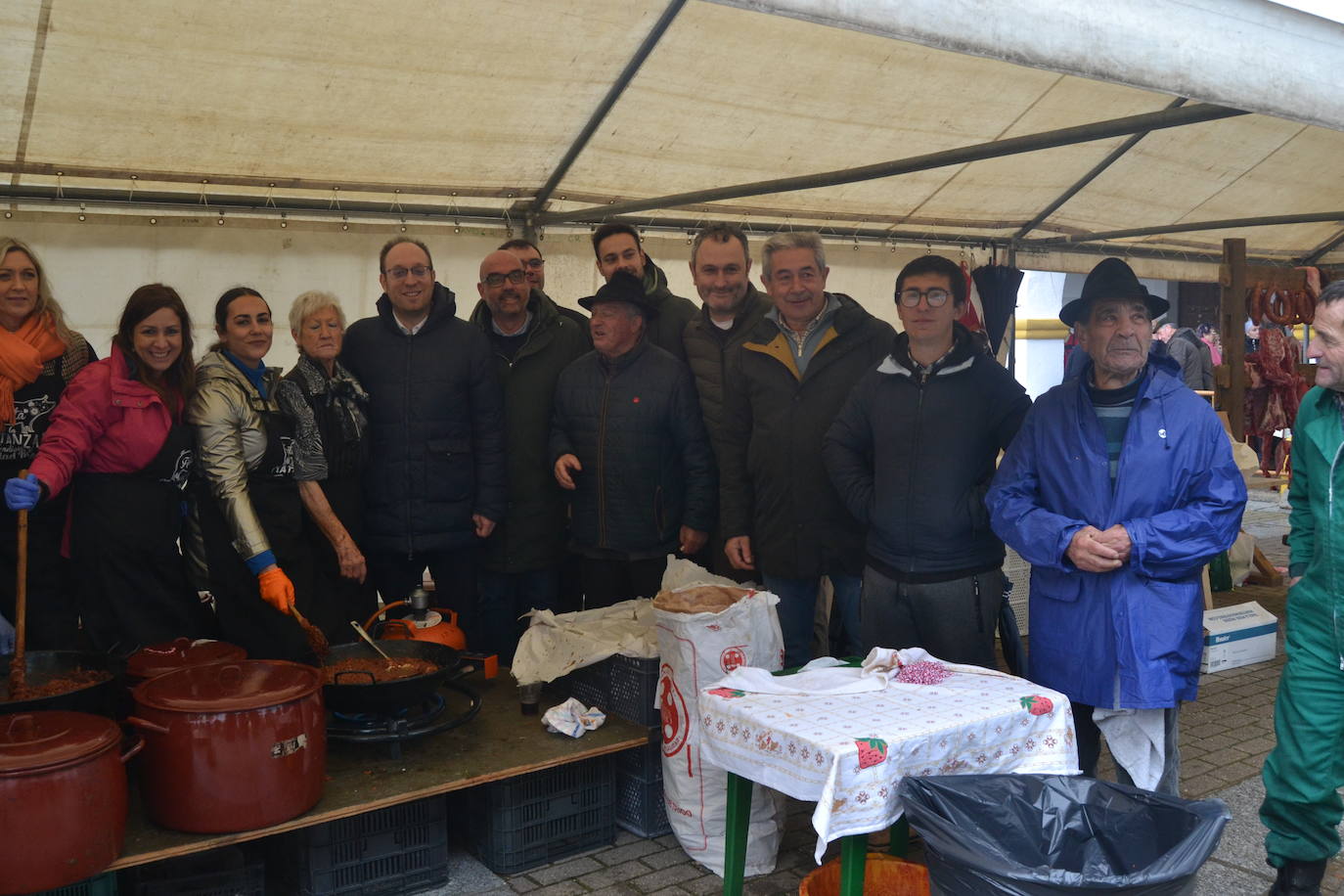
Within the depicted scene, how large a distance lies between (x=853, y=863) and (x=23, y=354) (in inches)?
117

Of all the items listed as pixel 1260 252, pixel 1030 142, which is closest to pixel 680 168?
pixel 1030 142

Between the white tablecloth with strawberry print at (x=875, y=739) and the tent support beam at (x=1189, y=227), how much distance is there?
526cm

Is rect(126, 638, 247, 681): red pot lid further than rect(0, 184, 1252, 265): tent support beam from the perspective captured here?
No

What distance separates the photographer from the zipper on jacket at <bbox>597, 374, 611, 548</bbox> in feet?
13.6

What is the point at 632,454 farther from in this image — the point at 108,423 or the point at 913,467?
the point at 108,423

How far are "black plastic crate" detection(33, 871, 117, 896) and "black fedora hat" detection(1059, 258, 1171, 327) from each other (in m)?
2.94

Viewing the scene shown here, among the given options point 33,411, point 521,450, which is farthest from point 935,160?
point 33,411

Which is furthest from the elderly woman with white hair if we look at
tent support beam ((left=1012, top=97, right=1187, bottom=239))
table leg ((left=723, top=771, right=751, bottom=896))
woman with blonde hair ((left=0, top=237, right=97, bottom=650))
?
tent support beam ((left=1012, top=97, right=1187, bottom=239))

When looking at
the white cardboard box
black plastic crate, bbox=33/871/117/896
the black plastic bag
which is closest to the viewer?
the black plastic bag

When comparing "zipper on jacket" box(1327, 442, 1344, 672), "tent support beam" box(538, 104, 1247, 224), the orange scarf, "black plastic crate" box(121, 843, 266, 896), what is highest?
"tent support beam" box(538, 104, 1247, 224)

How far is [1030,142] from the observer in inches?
173

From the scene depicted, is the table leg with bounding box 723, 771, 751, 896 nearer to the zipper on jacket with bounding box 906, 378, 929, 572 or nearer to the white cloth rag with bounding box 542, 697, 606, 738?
the white cloth rag with bounding box 542, 697, 606, 738

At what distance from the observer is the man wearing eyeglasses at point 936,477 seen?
335 centimetres

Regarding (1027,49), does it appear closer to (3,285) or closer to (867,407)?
(867,407)
